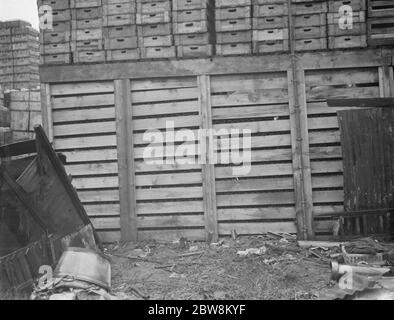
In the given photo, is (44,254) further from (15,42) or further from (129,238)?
(15,42)

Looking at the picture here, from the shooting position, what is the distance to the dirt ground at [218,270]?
5.21 meters

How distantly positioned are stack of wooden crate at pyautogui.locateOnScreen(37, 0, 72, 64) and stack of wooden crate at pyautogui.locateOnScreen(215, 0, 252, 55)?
112 inches

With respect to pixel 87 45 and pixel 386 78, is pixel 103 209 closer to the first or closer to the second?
pixel 87 45

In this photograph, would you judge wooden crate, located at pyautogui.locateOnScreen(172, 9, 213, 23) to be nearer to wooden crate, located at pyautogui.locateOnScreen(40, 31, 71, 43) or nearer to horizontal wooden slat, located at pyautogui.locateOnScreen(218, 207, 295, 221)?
wooden crate, located at pyautogui.locateOnScreen(40, 31, 71, 43)

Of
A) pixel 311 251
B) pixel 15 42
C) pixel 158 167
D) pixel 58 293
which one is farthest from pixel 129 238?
pixel 15 42

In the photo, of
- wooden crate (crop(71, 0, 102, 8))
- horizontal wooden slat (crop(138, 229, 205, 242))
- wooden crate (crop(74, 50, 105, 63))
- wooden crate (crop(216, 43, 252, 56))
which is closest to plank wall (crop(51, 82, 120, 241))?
wooden crate (crop(74, 50, 105, 63))

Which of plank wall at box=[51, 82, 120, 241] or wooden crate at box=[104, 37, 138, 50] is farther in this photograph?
plank wall at box=[51, 82, 120, 241]

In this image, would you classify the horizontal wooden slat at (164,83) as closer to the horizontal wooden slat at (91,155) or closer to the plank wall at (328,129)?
the horizontal wooden slat at (91,155)

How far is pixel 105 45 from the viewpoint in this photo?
742 centimetres

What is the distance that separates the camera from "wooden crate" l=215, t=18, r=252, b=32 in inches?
279

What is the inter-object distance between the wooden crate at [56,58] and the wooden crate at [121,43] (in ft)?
2.56

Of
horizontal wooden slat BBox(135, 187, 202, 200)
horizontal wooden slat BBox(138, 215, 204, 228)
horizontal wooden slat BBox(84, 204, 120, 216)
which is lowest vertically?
horizontal wooden slat BBox(138, 215, 204, 228)

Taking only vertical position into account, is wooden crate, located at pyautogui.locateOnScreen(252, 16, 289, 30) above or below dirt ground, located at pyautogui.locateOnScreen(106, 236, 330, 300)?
above

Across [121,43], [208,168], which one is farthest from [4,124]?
[208,168]
